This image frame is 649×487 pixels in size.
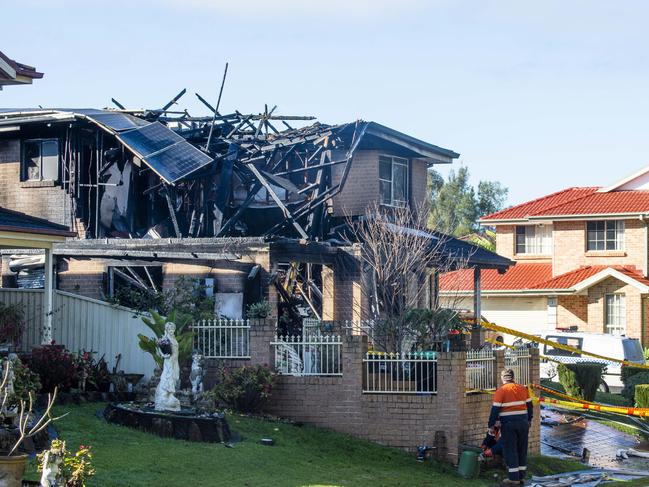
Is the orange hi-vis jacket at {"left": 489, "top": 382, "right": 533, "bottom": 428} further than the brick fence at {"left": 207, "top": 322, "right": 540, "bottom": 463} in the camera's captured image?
No

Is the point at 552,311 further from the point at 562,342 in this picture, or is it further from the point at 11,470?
the point at 11,470

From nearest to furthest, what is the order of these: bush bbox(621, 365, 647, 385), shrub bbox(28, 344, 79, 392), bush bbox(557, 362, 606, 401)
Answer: shrub bbox(28, 344, 79, 392) < bush bbox(557, 362, 606, 401) < bush bbox(621, 365, 647, 385)

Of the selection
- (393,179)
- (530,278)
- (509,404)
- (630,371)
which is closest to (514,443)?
(509,404)

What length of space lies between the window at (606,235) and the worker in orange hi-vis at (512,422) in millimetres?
26942

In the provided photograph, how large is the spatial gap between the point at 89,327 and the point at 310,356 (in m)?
4.58

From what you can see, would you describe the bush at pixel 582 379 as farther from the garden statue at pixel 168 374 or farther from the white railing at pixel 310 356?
the garden statue at pixel 168 374

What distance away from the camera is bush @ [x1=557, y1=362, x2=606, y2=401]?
97.3 feet

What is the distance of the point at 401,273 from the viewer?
27.4 m

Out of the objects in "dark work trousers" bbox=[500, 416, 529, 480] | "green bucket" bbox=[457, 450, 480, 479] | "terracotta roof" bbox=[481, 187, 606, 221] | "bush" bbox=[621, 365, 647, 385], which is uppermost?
"terracotta roof" bbox=[481, 187, 606, 221]

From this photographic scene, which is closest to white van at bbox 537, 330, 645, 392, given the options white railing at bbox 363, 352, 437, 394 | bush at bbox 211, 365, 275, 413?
white railing at bbox 363, 352, 437, 394

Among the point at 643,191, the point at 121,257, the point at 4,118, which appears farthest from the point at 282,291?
the point at 643,191

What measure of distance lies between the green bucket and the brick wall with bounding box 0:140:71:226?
14.2 metres

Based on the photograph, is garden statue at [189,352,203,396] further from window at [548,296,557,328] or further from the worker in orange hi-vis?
window at [548,296,557,328]

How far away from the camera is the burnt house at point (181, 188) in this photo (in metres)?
28.0
